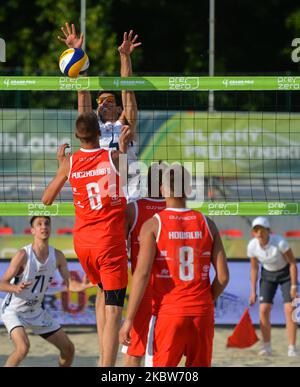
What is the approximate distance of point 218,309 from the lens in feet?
42.0

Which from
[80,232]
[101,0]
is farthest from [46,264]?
[101,0]

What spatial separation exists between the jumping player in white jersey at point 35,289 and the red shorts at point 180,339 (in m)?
2.83

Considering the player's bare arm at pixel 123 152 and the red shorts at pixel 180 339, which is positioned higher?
the player's bare arm at pixel 123 152

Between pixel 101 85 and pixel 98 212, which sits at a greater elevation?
pixel 101 85

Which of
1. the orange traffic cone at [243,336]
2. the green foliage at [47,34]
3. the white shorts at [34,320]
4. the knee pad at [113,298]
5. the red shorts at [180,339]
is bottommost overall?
the orange traffic cone at [243,336]

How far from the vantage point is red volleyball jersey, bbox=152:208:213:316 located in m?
6.54

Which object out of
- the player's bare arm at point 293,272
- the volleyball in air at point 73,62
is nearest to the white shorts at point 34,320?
the volleyball in air at point 73,62

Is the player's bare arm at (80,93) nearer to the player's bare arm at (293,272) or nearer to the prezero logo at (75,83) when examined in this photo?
the prezero logo at (75,83)

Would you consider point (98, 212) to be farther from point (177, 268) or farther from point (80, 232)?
point (177, 268)

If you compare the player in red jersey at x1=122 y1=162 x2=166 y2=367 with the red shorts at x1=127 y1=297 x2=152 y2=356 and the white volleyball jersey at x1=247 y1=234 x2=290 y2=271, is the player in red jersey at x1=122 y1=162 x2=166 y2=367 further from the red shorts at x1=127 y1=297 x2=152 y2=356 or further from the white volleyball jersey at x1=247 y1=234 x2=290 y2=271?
the white volleyball jersey at x1=247 y1=234 x2=290 y2=271

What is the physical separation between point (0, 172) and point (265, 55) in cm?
947

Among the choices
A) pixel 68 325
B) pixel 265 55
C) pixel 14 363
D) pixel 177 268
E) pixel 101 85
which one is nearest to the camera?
pixel 177 268

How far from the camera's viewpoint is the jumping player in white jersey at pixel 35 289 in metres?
9.51

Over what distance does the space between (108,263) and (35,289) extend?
90.7 inches
